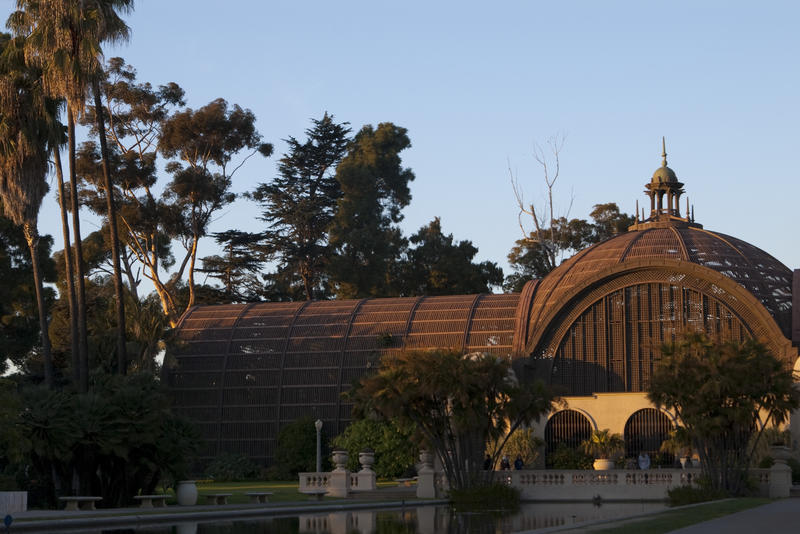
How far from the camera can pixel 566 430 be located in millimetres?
51219

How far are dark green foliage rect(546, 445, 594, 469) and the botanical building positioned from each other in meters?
1.29

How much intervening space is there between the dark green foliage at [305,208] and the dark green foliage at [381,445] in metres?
32.9

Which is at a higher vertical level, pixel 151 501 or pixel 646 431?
pixel 646 431

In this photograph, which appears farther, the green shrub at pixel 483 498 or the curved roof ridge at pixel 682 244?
the curved roof ridge at pixel 682 244

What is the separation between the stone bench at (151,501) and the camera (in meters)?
33.8

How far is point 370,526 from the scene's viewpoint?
26.6 metres

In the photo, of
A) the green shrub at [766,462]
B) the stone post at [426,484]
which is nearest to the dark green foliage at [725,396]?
the green shrub at [766,462]

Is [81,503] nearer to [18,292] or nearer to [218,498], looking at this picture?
[218,498]

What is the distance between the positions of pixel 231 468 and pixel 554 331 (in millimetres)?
17118

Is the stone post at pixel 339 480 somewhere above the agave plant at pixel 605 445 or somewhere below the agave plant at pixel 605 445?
below

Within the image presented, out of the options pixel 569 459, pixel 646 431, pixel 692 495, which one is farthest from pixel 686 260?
pixel 692 495

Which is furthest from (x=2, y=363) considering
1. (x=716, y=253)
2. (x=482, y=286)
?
(x=716, y=253)

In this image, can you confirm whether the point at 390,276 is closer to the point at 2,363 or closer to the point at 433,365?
the point at 2,363

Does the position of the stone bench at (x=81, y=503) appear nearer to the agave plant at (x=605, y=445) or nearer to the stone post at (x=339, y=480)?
the stone post at (x=339, y=480)
